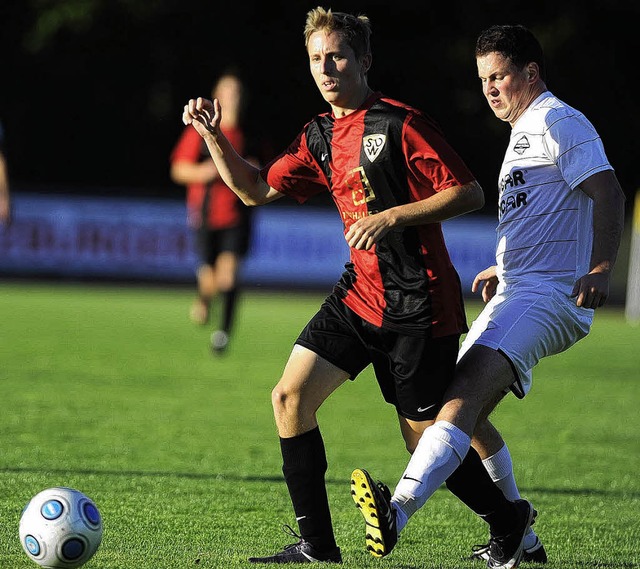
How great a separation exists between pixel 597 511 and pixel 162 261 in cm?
1686

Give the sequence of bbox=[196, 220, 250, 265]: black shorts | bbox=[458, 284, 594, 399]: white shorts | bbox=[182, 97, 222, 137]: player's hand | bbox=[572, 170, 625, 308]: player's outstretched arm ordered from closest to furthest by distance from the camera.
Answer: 1. bbox=[572, 170, 625, 308]: player's outstretched arm
2. bbox=[458, 284, 594, 399]: white shorts
3. bbox=[182, 97, 222, 137]: player's hand
4. bbox=[196, 220, 250, 265]: black shorts

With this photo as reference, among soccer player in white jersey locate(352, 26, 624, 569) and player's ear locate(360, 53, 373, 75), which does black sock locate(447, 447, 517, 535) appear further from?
player's ear locate(360, 53, 373, 75)

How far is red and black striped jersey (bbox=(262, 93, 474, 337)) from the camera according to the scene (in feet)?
15.3

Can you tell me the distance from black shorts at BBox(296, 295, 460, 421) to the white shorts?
173mm

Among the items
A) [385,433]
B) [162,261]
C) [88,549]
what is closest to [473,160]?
[162,261]

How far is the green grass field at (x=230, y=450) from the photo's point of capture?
5.22 meters

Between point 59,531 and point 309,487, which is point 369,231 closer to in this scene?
point 309,487

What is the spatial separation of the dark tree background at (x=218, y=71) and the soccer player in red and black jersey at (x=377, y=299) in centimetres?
2468

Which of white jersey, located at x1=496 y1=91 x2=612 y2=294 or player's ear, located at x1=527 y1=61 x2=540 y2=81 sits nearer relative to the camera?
white jersey, located at x1=496 y1=91 x2=612 y2=294

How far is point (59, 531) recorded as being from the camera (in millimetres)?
4348

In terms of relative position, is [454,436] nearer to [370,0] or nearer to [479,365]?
[479,365]

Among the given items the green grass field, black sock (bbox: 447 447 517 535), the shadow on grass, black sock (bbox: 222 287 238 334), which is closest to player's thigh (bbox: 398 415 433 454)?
black sock (bbox: 447 447 517 535)

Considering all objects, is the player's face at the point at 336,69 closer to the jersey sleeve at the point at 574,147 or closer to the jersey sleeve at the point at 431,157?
the jersey sleeve at the point at 431,157

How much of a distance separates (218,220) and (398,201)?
875 centimetres
